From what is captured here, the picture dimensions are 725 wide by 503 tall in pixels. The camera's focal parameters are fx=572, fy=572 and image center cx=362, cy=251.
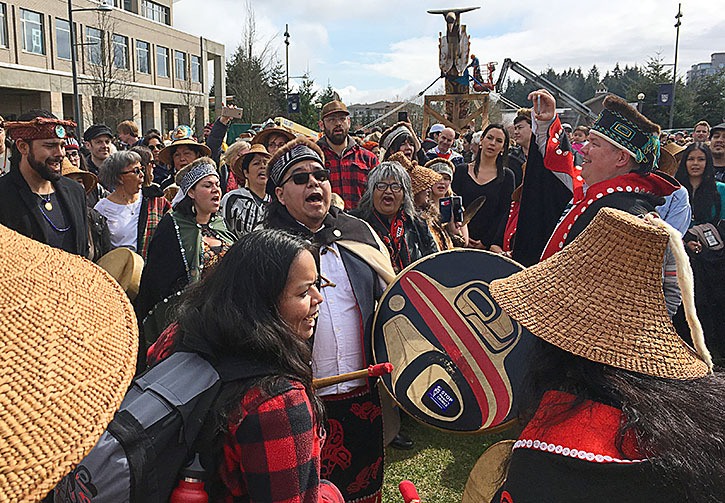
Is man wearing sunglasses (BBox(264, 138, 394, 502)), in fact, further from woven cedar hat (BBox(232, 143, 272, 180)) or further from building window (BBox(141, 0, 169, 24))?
building window (BBox(141, 0, 169, 24))

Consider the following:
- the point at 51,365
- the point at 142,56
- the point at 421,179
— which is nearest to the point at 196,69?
the point at 142,56

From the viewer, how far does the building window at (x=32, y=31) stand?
31322 mm

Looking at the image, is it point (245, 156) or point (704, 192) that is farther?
point (704, 192)

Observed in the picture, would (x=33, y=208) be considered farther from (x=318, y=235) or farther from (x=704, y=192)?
(x=704, y=192)

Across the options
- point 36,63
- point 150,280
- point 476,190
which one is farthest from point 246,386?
point 36,63

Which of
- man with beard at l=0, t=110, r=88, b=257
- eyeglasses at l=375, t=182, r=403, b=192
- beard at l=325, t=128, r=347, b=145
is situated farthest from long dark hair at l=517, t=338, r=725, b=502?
beard at l=325, t=128, r=347, b=145

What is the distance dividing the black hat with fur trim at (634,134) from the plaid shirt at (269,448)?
2289mm

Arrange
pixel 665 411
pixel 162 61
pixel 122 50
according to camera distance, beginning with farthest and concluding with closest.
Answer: pixel 162 61, pixel 122 50, pixel 665 411

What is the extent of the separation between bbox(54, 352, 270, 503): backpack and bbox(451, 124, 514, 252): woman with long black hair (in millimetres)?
4306

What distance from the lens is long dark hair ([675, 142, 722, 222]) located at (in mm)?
5672

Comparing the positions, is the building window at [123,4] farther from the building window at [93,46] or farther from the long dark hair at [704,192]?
the long dark hair at [704,192]

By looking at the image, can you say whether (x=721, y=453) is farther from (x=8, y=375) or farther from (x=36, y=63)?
(x=36, y=63)

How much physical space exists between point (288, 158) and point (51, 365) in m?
2.32

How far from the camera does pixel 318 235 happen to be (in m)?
2.78
